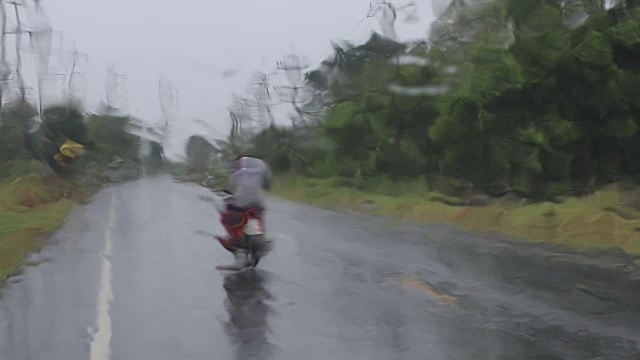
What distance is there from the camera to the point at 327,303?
10953 millimetres

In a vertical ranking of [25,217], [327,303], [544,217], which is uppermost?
[327,303]

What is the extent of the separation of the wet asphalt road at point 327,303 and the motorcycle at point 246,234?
0.38 metres

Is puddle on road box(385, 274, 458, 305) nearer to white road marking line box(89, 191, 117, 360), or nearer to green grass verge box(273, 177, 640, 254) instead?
white road marking line box(89, 191, 117, 360)

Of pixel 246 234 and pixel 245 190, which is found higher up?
pixel 245 190

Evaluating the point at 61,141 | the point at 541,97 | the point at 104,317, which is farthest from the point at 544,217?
the point at 61,141

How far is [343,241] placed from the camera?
787 inches

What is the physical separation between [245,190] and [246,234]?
76 cm

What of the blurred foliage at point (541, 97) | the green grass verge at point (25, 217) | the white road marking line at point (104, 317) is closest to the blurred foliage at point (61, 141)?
the green grass verge at point (25, 217)

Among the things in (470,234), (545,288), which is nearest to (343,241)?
(470,234)

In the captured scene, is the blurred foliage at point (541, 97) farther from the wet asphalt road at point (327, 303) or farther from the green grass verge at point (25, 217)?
the green grass verge at point (25, 217)

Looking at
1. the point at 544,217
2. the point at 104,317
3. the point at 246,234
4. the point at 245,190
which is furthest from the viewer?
the point at 544,217

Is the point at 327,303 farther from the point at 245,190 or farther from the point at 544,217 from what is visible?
the point at 544,217

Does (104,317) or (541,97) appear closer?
(104,317)

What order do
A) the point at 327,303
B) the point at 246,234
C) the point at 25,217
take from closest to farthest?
the point at 327,303
the point at 246,234
the point at 25,217
